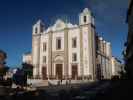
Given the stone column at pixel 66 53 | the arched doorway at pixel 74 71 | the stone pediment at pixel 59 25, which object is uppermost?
the stone pediment at pixel 59 25

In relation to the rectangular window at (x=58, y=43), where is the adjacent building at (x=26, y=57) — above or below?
below

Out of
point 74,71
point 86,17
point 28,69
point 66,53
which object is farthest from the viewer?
point 28,69

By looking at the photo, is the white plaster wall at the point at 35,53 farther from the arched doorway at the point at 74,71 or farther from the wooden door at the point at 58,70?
the arched doorway at the point at 74,71

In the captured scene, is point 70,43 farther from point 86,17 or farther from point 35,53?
point 35,53

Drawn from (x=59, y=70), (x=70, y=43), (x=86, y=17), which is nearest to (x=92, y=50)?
(x=70, y=43)

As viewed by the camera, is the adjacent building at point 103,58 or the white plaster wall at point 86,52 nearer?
the white plaster wall at point 86,52

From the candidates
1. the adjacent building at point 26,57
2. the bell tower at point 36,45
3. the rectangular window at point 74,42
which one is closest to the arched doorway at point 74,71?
the rectangular window at point 74,42

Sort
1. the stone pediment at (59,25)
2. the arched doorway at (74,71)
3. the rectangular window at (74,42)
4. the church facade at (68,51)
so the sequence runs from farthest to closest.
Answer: the stone pediment at (59,25) → the rectangular window at (74,42) → the arched doorway at (74,71) → the church facade at (68,51)

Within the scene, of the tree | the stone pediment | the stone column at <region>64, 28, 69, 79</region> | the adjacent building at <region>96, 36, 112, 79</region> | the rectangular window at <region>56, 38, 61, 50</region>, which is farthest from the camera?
the tree

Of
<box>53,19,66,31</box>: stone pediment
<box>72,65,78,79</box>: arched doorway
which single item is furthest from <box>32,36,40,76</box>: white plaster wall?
<box>72,65,78,79</box>: arched doorway

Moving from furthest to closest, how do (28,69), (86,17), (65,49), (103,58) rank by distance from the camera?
(103,58) → (28,69) → (65,49) → (86,17)

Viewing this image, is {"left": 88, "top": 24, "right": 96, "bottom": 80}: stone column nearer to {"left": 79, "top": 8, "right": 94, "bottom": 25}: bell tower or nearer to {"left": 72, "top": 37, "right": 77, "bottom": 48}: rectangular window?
{"left": 79, "top": 8, "right": 94, "bottom": 25}: bell tower

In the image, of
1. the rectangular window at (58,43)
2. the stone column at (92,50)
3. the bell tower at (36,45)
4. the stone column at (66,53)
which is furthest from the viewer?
the bell tower at (36,45)

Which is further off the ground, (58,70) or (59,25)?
(59,25)
